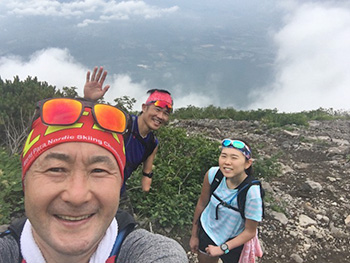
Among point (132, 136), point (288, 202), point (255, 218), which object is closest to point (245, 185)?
point (255, 218)

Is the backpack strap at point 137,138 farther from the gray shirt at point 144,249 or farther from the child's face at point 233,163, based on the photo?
the gray shirt at point 144,249

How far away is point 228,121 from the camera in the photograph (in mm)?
12828

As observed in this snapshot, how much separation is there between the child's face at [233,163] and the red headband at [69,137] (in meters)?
1.53

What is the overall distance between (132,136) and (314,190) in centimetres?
491

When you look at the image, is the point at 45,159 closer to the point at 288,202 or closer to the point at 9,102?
the point at 288,202

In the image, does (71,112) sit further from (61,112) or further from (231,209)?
(231,209)

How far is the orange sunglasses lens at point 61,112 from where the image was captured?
1.26 m

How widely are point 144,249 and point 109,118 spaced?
2.41 feet

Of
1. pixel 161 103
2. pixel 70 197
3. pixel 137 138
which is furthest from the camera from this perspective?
pixel 161 103

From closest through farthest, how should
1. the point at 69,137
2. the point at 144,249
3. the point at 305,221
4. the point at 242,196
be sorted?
the point at 69,137 → the point at 144,249 → the point at 242,196 → the point at 305,221

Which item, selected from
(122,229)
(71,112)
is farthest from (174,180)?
(71,112)

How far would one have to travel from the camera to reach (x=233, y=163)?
262 cm

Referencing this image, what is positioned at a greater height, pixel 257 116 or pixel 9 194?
pixel 257 116

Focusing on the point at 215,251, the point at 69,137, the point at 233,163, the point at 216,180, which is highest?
the point at 69,137
